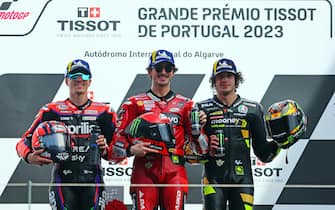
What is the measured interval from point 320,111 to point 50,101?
155 centimetres

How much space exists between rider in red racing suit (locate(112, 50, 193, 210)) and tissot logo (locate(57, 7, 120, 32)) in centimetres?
48

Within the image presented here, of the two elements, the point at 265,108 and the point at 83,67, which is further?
the point at 265,108

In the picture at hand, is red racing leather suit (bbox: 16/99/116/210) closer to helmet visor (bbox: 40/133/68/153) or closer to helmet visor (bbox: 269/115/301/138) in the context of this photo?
helmet visor (bbox: 40/133/68/153)

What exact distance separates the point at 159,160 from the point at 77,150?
1.48 feet

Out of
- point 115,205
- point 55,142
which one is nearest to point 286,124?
point 115,205

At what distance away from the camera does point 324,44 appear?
523cm

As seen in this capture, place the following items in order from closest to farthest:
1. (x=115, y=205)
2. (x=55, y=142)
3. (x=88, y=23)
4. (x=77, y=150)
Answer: (x=55, y=142) < (x=77, y=150) < (x=115, y=205) < (x=88, y=23)

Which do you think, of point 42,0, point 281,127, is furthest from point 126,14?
point 281,127

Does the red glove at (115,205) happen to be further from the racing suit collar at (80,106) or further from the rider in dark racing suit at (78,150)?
the racing suit collar at (80,106)

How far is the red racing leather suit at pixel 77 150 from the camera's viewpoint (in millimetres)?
4820

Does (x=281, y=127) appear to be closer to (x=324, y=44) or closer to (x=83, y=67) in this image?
(x=324, y=44)

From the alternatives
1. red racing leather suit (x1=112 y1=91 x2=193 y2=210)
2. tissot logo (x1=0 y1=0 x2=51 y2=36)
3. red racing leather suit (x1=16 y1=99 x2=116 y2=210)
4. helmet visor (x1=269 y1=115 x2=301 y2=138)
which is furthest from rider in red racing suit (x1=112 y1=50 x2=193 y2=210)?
tissot logo (x1=0 y1=0 x2=51 y2=36)

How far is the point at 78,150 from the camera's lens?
191 inches

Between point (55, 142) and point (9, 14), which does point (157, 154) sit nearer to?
point (55, 142)
